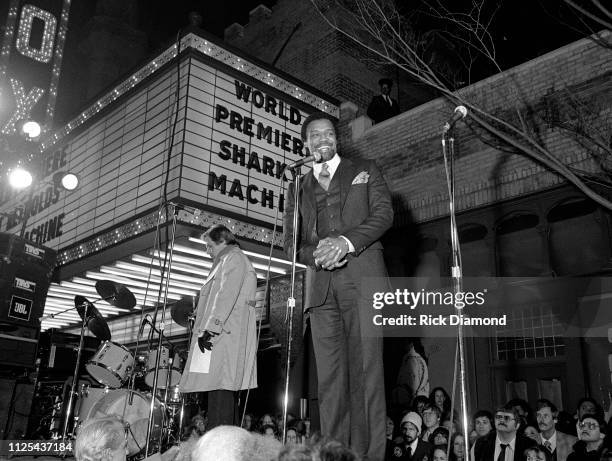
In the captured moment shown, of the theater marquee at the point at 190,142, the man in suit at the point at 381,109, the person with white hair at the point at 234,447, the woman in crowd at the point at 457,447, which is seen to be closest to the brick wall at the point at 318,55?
the man in suit at the point at 381,109

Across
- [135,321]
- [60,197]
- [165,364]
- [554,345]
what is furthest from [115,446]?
[135,321]

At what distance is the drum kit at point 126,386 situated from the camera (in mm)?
8039

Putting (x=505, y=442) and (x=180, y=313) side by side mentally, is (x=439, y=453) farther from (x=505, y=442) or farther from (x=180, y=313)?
(x=180, y=313)

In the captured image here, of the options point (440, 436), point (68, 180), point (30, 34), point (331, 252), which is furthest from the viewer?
point (30, 34)

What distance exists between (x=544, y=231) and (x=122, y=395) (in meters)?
6.77

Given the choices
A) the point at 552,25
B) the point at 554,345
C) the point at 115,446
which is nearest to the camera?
the point at 115,446

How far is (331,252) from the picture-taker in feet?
11.7

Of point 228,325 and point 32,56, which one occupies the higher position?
point 32,56

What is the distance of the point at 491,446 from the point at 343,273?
4411 mm

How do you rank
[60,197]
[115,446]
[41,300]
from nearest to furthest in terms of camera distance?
[115,446] < [41,300] < [60,197]

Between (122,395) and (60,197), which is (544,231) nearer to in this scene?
(122,395)

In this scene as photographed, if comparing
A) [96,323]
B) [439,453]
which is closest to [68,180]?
[96,323]

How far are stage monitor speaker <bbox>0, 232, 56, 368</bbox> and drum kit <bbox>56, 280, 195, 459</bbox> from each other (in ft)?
2.59

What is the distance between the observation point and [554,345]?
351 inches
